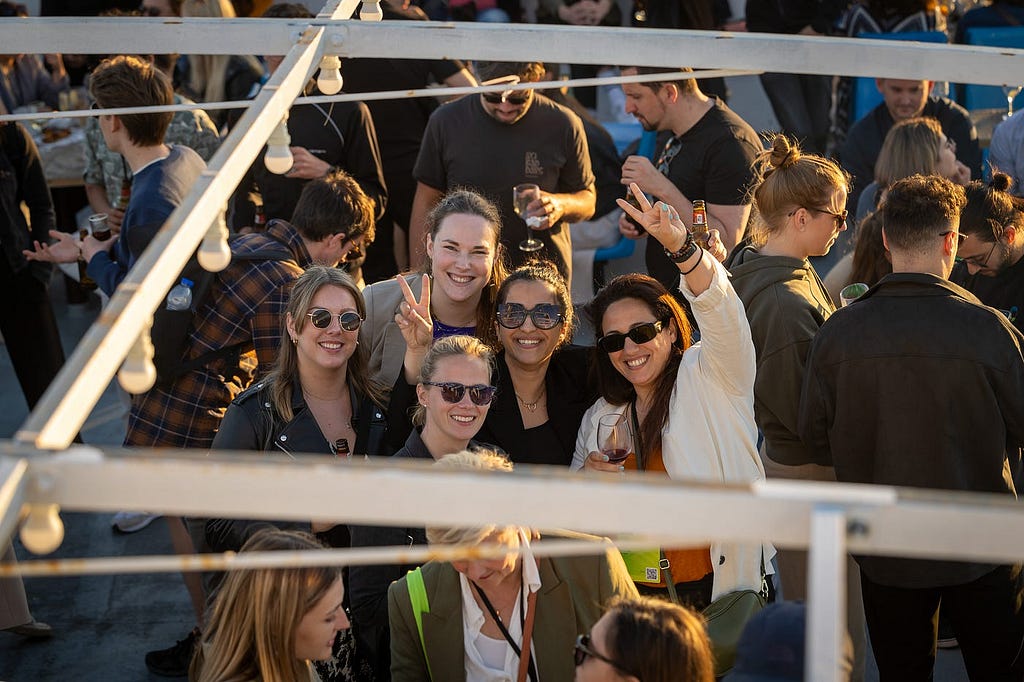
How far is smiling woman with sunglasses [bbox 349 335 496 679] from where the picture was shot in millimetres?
3320

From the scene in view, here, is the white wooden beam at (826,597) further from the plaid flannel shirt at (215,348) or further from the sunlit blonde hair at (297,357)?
the plaid flannel shirt at (215,348)

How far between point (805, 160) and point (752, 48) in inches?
41.9

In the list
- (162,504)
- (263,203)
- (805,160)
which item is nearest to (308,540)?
(162,504)

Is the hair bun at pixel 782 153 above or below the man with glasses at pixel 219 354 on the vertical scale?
above

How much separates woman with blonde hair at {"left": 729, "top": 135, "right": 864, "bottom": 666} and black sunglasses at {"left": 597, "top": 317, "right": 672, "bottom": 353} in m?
0.47

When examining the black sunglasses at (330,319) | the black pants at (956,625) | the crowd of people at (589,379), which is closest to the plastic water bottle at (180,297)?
the crowd of people at (589,379)

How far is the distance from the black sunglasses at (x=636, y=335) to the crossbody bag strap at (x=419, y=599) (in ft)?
2.81

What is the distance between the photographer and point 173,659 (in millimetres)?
4320

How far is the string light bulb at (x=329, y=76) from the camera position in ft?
9.17

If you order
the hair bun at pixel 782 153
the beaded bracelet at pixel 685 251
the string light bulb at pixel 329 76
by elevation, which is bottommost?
the beaded bracelet at pixel 685 251

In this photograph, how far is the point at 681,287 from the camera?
3.15 m

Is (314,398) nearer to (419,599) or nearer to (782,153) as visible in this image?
(419,599)

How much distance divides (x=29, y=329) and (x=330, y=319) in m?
2.55

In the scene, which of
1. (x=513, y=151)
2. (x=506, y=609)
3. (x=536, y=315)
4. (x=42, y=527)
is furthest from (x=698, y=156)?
(x=42, y=527)
